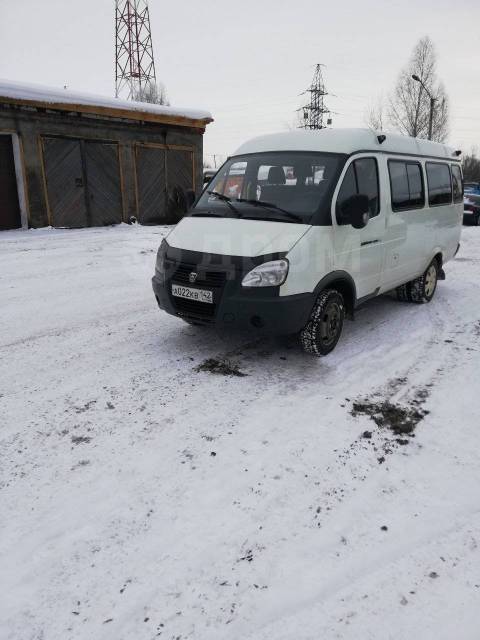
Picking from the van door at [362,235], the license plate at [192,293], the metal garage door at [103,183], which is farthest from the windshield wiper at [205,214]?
the metal garage door at [103,183]

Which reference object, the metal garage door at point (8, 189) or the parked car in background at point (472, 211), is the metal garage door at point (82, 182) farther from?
the parked car in background at point (472, 211)

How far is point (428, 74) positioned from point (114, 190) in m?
42.8

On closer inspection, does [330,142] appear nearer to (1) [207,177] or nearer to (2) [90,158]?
(1) [207,177]

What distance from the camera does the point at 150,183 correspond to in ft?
52.2

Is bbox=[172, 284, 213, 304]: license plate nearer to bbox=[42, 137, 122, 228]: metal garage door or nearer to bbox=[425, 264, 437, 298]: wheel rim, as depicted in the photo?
bbox=[425, 264, 437, 298]: wheel rim

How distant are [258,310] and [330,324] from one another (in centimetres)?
99

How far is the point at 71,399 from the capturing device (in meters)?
3.90

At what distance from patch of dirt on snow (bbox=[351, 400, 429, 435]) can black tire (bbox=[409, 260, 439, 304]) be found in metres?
3.31

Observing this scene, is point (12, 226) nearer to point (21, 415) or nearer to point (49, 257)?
point (49, 257)

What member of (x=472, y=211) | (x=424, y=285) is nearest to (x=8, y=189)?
(x=424, y=285)

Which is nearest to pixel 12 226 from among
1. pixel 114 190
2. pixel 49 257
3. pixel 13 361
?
pixel 114 190

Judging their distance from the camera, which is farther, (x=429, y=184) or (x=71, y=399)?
(x=429, y=184)

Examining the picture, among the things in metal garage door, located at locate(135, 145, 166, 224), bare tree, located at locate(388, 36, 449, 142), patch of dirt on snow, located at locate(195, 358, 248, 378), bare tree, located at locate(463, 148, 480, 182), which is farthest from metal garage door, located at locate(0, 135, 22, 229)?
bare tree, located at locate(463, 148, 480, 182)

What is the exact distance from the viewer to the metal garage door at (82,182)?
13.6 meters
